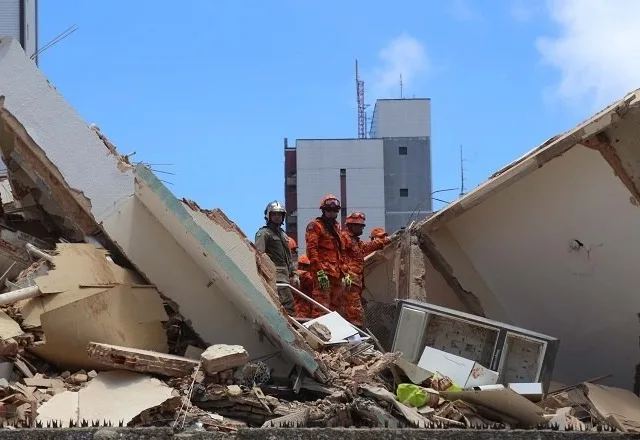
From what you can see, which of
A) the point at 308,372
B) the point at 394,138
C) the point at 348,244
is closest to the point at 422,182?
the point at 394,138

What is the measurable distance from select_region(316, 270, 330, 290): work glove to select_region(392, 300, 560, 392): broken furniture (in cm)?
160

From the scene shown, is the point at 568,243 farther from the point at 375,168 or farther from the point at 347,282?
the point at 375,168

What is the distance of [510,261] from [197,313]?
2739mm

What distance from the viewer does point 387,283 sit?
7152 millimetres

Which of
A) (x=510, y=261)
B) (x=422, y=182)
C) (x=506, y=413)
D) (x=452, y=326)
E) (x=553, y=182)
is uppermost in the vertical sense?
(x=422, y=182)

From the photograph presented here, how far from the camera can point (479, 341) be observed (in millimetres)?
5305

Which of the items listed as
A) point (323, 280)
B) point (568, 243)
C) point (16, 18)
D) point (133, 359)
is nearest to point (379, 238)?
point (323, 280)

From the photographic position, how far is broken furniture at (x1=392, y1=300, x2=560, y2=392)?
5082 millimetres

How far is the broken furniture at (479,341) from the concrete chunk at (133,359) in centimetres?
167

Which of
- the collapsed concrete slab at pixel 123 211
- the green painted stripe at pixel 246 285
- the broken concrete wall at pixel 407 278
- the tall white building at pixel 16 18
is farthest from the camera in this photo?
the tall white building at pixel 16 18

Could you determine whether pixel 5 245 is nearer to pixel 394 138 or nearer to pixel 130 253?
pixel 130 253

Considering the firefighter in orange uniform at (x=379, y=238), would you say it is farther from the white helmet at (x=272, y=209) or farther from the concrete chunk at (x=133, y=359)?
the concrete chunk at (x=133, y=359)

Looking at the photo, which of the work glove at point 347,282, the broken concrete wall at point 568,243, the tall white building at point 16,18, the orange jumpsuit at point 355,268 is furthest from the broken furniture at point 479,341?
the tall white building at point 16,18

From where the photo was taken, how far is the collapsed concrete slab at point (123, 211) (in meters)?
4.89
